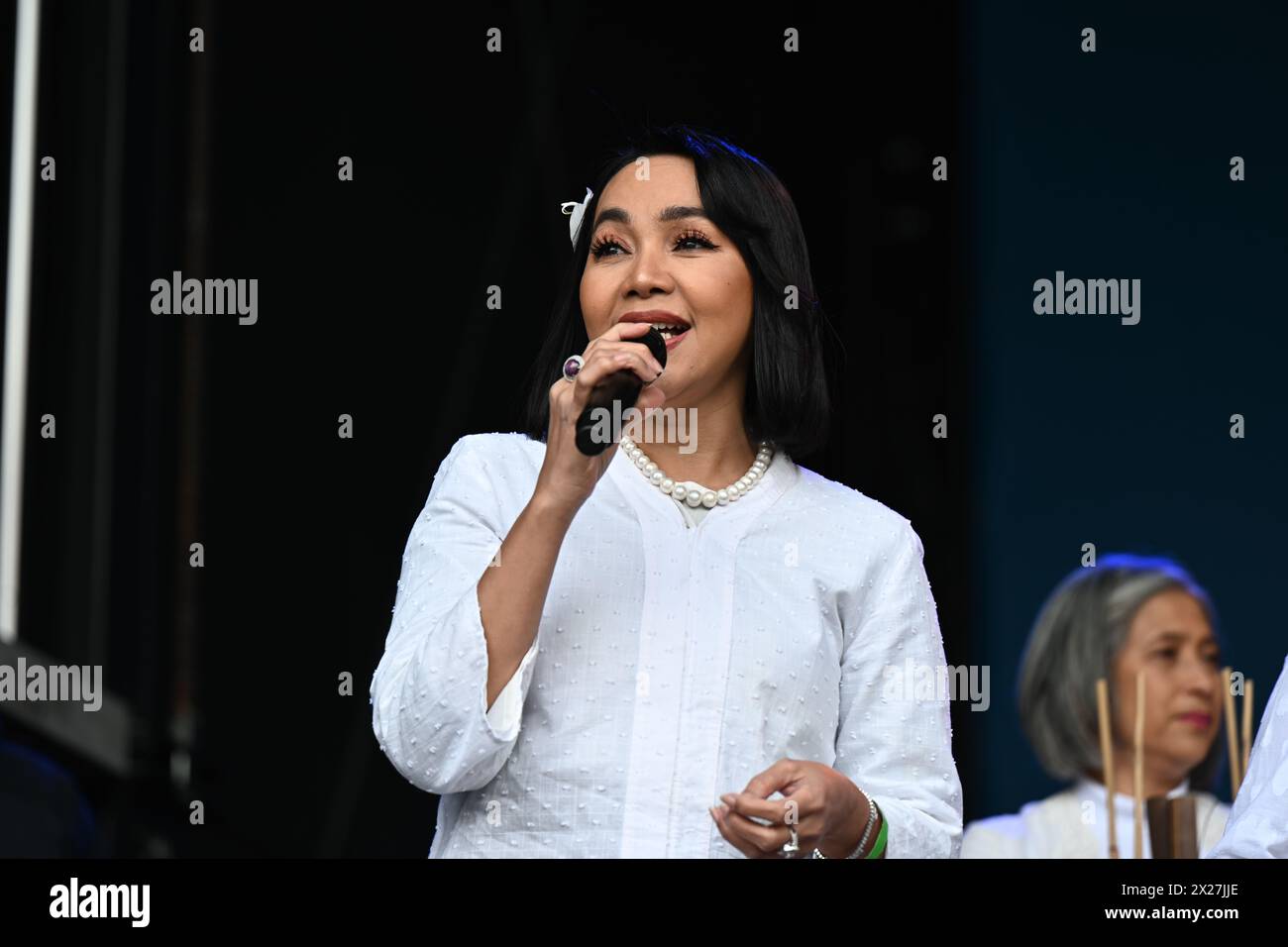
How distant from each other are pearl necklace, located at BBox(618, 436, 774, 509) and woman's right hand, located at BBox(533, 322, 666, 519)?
20 centimetres

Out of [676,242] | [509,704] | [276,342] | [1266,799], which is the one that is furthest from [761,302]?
[276,342]

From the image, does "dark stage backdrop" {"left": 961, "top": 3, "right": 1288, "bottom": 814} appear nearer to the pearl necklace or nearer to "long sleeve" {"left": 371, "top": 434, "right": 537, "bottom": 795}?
the pearl necklace

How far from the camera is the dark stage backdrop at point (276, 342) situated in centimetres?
335

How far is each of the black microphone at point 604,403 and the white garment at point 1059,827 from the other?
1778mm

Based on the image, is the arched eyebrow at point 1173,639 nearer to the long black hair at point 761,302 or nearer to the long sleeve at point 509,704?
the long black hair at point 761,302

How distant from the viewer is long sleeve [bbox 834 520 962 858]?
195 cm

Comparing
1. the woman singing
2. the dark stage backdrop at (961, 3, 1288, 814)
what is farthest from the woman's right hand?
the dark stage backdrop at (961, 3, 1288, 814)

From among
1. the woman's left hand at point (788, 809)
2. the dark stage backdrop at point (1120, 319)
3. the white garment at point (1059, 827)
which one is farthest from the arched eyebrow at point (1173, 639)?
the woman's left hand at point (788, 809)

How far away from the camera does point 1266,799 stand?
1.89 m

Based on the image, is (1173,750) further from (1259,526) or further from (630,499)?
(630,499)

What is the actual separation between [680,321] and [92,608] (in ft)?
5.47
